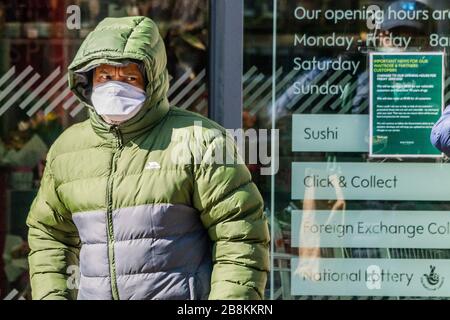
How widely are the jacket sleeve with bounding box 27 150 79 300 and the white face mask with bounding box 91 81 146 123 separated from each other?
39 cm

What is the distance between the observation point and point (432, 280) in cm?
602

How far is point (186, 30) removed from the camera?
618cm

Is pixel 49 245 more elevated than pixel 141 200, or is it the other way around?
pixel 141 200

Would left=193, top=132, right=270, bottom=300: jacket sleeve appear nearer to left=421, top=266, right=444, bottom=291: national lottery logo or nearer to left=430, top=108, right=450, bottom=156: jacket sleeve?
left=430, top=108, right=450, bottom=156: jacket sleeve

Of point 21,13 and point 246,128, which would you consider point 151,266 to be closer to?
point 246,128

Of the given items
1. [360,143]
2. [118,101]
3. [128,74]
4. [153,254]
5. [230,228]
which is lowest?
[153,254]

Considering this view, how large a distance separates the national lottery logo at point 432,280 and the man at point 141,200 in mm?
1952

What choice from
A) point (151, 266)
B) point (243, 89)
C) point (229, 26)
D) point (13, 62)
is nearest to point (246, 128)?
point (243, 89)

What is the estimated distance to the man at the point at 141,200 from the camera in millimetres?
4246

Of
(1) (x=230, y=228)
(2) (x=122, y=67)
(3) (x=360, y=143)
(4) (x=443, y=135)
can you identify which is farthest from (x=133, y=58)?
(3) (x=360, y=143)

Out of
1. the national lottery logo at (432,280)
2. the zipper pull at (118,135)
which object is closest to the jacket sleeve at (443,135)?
the zipper pull at (118,135)

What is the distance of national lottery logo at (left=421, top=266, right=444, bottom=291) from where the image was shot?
19.7 ft

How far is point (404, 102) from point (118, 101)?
2174mm

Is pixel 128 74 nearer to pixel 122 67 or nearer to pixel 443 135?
pixel 122 67
